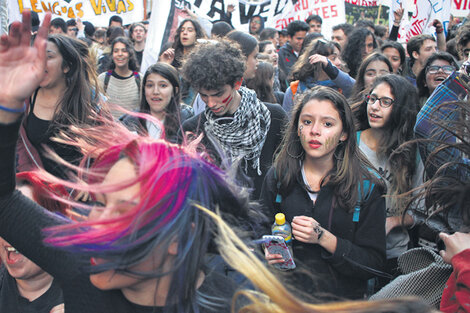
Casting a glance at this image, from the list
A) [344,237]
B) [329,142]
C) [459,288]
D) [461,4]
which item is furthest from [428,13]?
[459,288]

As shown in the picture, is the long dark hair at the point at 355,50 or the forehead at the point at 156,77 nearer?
the forehead at the point at 156,77

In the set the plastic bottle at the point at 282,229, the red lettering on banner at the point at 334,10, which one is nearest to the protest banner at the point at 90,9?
the red lettering on banner at the point at 334,10

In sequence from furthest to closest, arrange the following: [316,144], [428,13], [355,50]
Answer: [428,13]
[355,50]
[316,144]

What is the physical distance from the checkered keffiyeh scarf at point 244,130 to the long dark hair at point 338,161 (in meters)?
0.58

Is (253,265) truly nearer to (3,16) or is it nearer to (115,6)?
(3,16)

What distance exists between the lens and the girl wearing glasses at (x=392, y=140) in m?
3.37

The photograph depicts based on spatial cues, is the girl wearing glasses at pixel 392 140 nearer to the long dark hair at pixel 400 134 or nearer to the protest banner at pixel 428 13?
the long dark hair at pixel 400 134

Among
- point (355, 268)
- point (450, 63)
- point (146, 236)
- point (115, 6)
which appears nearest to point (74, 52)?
point (355, 268)

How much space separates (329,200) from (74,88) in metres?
1.93

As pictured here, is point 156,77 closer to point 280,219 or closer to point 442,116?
point 280,219

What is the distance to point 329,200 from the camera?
8.60 ft

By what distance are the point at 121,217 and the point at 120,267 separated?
137mm

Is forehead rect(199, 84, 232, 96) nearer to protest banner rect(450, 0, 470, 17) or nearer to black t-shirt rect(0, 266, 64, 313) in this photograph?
black t-shirt rect(0, 266, 64, 313)

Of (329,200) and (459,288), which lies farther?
(329,200)
